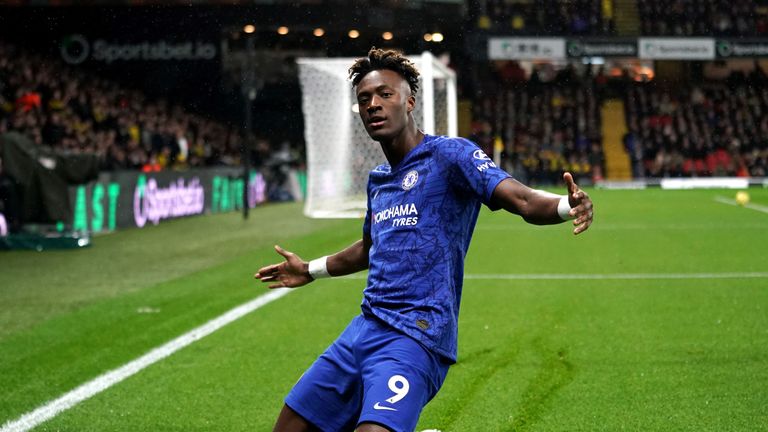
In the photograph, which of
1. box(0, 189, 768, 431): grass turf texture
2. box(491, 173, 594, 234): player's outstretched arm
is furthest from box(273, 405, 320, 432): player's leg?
box(0, 189, 768, 431): grass turf texture

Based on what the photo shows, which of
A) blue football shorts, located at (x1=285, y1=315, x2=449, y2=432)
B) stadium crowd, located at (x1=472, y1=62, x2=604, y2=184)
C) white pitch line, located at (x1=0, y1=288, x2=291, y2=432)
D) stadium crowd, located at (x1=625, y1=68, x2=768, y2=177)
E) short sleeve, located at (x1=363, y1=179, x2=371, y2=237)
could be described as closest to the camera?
blue football shorts, located at (x1=285, y1=315, x2=449, y2=432)

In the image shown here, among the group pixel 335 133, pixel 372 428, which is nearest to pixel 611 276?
pixel 335 133

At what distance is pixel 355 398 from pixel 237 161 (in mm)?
32502

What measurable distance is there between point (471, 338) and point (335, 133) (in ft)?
32.0

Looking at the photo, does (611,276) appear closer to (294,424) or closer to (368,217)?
(368,217)

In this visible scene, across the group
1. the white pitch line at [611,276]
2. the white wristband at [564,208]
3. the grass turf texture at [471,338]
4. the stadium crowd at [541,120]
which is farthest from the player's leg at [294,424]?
the stadium crowd at [541,120]

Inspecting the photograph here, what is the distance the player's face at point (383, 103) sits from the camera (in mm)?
3623

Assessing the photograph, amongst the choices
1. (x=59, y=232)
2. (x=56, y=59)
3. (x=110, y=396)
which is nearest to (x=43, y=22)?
(x=56, y=59)

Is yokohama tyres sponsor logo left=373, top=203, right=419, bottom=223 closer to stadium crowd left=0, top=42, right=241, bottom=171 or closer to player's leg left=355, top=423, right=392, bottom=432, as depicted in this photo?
player's leg left=355, top=423, right=392, bottom=432

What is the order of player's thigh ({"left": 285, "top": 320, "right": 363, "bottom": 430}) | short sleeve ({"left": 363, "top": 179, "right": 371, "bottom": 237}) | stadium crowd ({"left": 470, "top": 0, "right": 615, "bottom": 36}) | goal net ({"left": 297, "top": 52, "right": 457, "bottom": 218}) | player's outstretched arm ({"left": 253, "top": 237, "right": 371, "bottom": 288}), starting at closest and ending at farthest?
player's thigh ({"left": 285, "top": 320, "right": 363, "bottom": 430}) < short sleeve ({"left": 363, "top": 179, "right": 371, "bottom": 237}) < player's outstretched arm ({"left": 253, "top": 237, "right": 371, "bottom": 288}) < goal net ({"left": 297, "top": 52, "right": 457, "bottom": 218}) < stadium crowd ({"left": 470, "top": 0, "right": 615, "bottom": 36})

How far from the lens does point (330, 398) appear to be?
355 cm

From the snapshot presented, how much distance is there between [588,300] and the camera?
9734 mm

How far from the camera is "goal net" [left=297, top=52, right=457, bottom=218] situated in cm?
1648

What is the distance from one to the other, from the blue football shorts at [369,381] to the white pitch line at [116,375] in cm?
244
